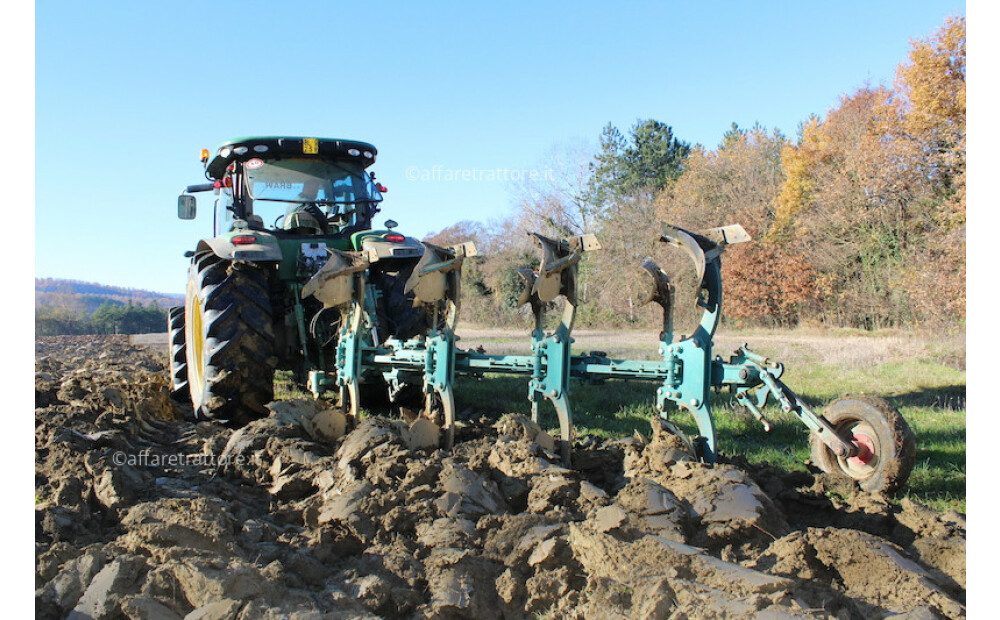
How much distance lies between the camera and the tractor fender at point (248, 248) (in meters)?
4.89

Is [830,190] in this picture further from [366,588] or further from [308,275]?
[366,588]

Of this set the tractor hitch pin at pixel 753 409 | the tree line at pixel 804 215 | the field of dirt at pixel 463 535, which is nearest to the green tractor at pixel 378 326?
the tractor hitch pin at pixel 753 409

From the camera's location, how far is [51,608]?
7.55 ft

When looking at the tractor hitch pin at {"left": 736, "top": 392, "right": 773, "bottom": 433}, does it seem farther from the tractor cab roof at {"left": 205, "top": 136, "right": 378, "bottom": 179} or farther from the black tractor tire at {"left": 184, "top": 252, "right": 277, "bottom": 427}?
the tractor cab roof at {"left": 205, "top": 136, "right": 378, "bottom": 179}

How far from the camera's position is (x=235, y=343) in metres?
4.88

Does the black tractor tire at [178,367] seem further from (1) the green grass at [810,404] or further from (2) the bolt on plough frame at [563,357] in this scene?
(1) the green grass at [810,404]

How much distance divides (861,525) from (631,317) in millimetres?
20569

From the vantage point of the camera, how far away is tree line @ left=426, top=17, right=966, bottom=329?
15.4 meters

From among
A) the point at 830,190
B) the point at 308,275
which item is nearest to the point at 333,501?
the point at 308,275

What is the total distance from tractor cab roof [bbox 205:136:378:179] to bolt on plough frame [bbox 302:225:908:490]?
1684 millimetres

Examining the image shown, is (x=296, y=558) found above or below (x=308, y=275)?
below

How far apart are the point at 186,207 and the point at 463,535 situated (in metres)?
5.54

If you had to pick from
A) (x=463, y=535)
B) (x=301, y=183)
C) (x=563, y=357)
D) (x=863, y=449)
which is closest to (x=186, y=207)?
(x=301, y=183)

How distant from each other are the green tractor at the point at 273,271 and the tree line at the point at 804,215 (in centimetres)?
1188
